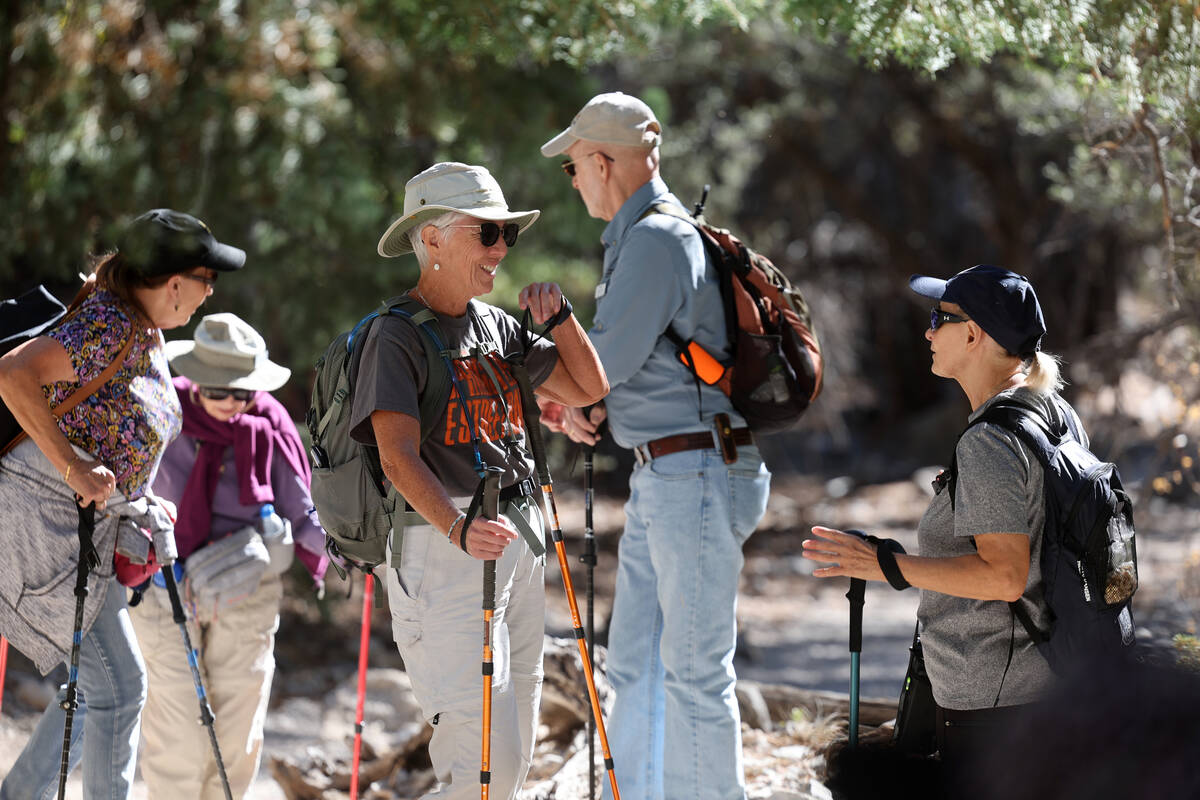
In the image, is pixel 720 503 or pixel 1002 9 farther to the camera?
pixel 1002 9

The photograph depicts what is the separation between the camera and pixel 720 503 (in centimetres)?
377

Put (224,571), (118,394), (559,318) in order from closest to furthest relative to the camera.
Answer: (559,318), (118,394), (224,571)

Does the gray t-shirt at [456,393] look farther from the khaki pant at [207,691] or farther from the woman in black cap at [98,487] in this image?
the khaki pant at [207,691]

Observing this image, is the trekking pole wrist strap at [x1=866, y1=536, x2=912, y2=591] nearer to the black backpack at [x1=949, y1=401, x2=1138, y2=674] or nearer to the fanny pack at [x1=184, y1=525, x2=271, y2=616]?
the black backpack at [x1=949, y1=401, x2=1138, y2=674]

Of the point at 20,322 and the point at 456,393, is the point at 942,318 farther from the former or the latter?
the point at 20,322

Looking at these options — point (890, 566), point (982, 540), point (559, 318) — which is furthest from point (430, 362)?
point (982, 540)

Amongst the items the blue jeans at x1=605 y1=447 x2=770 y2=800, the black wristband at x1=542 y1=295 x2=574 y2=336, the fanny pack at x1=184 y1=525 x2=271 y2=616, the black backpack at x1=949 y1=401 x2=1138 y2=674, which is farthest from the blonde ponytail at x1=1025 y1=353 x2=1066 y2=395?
the fanny pack at x1=184 y1=525 x2=271 y2=616

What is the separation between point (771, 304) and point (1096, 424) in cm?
565

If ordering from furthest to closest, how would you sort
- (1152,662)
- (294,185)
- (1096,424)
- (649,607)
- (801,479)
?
(801,479)
(1096,424)
(294,185)
(649,607)
(1152,662)

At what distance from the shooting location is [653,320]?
370 cm

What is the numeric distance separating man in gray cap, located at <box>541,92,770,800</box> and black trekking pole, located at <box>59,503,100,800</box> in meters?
1.53

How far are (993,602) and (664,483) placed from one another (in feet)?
3.84

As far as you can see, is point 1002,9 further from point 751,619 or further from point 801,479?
point 801,479

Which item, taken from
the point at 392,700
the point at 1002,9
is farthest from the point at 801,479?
the point at 1002,9
